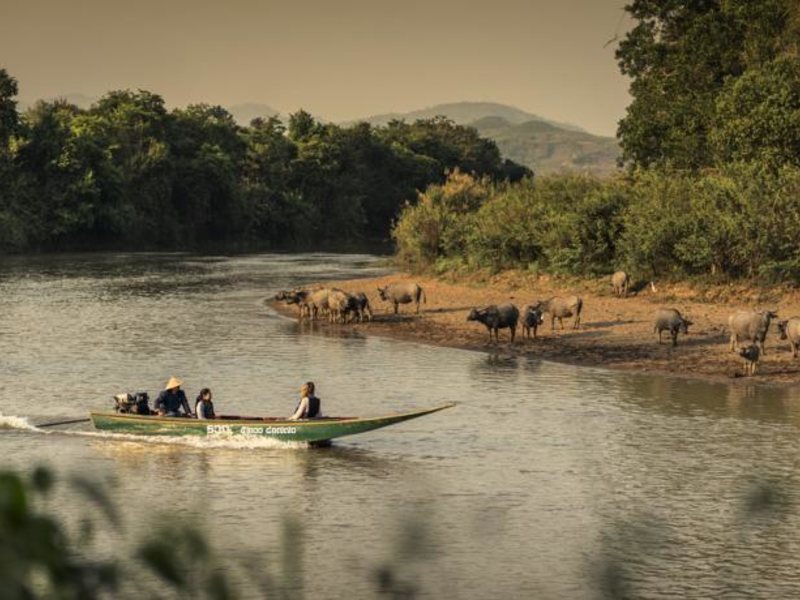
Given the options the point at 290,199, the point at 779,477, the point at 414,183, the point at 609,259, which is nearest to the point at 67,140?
the point at 290,199

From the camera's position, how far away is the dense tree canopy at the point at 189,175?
109 meters

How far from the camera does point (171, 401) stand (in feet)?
92.2

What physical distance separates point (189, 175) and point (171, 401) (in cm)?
10271

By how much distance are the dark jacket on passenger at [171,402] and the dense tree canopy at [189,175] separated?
80145 millimetres

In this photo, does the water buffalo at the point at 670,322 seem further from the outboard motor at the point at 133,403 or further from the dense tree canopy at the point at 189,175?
the dense tree canopy at the point at 189,175

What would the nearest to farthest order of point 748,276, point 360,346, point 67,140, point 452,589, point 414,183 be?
point 452,589 → point 360,346 → point 748,276 → point 67,140 → point 414,183

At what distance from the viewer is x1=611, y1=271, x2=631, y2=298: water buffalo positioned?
166ft

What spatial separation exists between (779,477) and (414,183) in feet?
456

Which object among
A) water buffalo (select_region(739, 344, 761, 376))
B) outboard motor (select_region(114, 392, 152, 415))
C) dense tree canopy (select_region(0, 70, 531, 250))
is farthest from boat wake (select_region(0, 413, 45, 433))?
dense tree canopy (select_region(0, 70, 531, 250))

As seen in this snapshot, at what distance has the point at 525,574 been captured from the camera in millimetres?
18469

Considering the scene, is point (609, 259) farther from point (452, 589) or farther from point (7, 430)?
point (452, 589)

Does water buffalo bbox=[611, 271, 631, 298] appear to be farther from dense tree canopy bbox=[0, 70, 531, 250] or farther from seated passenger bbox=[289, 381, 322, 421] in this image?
dense tree canopy bbox=[0, 70, 531, 250]

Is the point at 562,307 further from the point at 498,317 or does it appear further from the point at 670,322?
the point at 670,322

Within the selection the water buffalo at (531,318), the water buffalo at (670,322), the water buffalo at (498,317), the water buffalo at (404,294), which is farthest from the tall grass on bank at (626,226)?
the water buffalo at (498,317)
